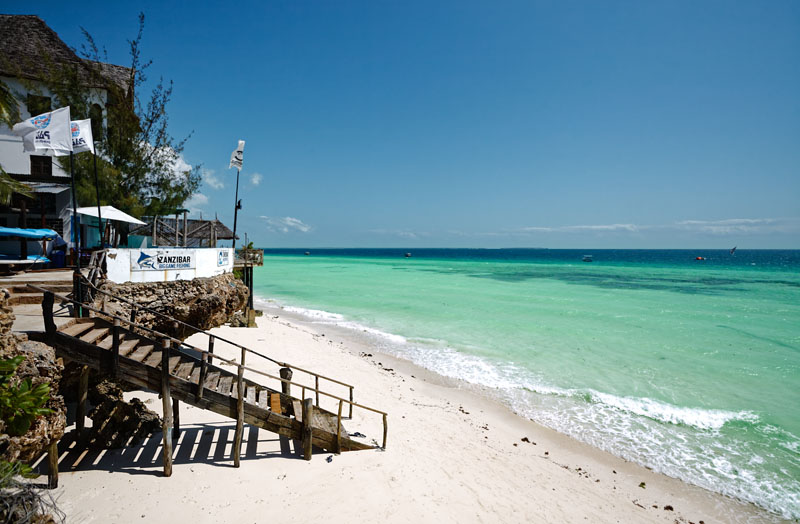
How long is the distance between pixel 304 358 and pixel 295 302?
71.5ft

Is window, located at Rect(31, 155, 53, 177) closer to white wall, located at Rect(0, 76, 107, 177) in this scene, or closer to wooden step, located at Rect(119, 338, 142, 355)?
white wall, located at Rect(0, 76, 107, 177)

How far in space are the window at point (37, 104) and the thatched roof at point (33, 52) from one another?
4.27 feet

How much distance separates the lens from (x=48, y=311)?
724 centimetres

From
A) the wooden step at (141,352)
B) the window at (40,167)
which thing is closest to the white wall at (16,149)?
the window at (40,167)

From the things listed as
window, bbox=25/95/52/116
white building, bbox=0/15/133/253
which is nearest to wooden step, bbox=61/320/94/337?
white building, bbox=0/15/133/253

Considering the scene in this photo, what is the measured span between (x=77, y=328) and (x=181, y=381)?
9.17ft

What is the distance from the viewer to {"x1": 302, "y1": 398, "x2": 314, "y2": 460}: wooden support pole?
8703mm

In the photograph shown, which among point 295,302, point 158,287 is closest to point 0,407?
point 158,287

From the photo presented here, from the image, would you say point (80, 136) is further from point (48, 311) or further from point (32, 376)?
point (32, 376)

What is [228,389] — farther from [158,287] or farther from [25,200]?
[25,200]

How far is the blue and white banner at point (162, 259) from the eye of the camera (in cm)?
1280

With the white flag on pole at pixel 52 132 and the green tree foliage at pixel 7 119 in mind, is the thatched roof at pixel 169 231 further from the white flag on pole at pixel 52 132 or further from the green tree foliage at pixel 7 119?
the white flag on pole at pixel 52 132

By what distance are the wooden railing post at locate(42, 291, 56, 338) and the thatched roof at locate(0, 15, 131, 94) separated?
760 inches

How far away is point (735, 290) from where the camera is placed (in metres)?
49.2
